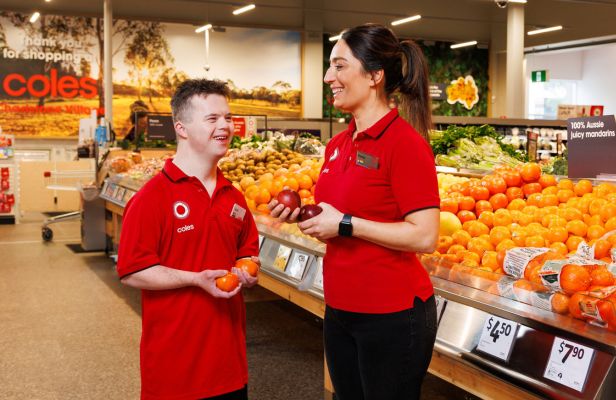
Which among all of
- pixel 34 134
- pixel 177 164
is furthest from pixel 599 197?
pixel 34 134

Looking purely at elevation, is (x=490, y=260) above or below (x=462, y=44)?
below

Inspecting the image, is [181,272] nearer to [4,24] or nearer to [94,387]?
[94,387]

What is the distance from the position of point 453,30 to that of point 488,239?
18.3m

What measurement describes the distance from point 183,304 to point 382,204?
1.98 ft

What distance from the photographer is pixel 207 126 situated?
200 cm

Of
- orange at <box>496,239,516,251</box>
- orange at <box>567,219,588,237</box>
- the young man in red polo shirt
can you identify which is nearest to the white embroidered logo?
the young man in red polo shirt

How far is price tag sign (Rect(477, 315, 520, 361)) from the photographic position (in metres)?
2.02

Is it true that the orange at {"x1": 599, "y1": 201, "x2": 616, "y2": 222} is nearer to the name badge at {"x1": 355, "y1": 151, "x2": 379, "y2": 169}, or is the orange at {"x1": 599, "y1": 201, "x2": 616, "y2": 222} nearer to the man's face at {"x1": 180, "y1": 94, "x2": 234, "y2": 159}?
the name badge at {"x1": 355, "y1": 151, "x2": 379, "y2": 169}

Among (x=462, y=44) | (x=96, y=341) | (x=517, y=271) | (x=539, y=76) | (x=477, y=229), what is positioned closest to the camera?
(x=517, y=271)

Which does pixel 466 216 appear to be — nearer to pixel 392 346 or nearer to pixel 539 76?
pixel 392 346

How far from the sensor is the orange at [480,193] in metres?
3.39

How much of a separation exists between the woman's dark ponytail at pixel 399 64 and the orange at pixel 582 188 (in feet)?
4.93

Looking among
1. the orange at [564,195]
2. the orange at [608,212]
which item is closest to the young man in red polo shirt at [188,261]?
the orange at [608,212]

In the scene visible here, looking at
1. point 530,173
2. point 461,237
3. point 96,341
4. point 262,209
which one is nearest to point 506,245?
point 461,237
